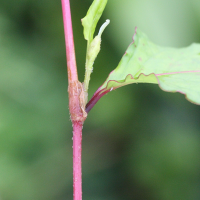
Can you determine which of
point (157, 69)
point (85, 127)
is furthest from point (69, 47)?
point (85, 127)

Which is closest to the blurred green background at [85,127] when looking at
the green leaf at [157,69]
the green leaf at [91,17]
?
the green leaf at [157,69]

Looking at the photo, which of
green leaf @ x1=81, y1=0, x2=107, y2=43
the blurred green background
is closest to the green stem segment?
green leaf @ x1=81, y1=0, x2=107, y2=43

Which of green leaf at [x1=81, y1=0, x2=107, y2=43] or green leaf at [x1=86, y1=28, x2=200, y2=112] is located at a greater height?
green leaf at [x1=81, y1=0, x2=107, y2=43]

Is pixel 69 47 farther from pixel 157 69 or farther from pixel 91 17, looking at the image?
Result: pixel 157 69

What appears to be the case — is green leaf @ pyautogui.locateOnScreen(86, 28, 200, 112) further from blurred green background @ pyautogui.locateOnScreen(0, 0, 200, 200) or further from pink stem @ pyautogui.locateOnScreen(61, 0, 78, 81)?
blurred green background @ pyautogui.locateOnScreen(0, 0, 200, 200)

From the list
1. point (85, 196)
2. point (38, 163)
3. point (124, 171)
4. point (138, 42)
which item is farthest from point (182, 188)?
point (138, 42)

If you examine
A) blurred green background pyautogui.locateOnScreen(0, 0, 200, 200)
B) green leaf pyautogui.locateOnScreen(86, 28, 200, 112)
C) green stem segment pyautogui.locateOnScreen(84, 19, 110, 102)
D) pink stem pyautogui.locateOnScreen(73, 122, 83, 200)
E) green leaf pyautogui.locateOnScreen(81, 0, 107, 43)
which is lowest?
blurred green background pyautogui.locateOnScreen(0, 0, 200, 200)

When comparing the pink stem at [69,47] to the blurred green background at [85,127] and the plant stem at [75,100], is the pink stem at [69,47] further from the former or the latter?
the blurred green background at [85,127]
